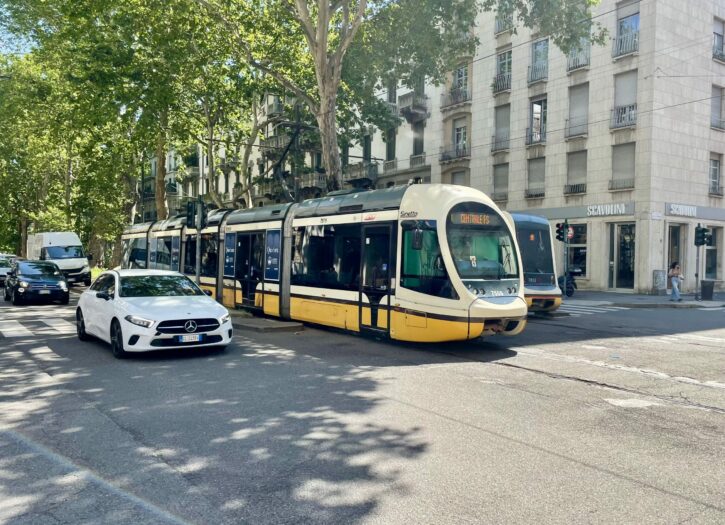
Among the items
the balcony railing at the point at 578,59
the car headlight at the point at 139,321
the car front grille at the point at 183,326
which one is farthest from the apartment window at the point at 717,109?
the car headlight at the point at 139,321

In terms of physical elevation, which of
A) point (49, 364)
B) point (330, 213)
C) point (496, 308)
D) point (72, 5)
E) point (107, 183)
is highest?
point (72, 5)

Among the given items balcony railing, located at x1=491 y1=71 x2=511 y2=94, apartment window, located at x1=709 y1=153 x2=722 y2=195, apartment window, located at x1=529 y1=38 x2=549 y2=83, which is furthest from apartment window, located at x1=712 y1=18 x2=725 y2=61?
balcony railing, located at x1=491 y1=71 x2=511 y2=94

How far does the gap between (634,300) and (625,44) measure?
1169 cm

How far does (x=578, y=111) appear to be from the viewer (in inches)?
1178

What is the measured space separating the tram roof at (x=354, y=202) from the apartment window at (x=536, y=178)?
1989 cm

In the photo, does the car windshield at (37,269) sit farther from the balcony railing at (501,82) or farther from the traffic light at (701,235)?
the traffic light at (701,235)

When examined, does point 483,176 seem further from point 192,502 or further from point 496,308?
point 192,502

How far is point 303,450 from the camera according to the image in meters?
5.29

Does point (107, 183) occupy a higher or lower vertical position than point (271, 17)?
lower

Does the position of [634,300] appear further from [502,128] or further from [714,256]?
[502,128]

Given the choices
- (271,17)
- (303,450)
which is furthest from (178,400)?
(271,17)

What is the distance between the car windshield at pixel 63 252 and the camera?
30.3 meters

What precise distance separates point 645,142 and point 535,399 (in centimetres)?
2312

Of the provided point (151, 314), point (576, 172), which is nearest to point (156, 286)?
point (151, 314)
